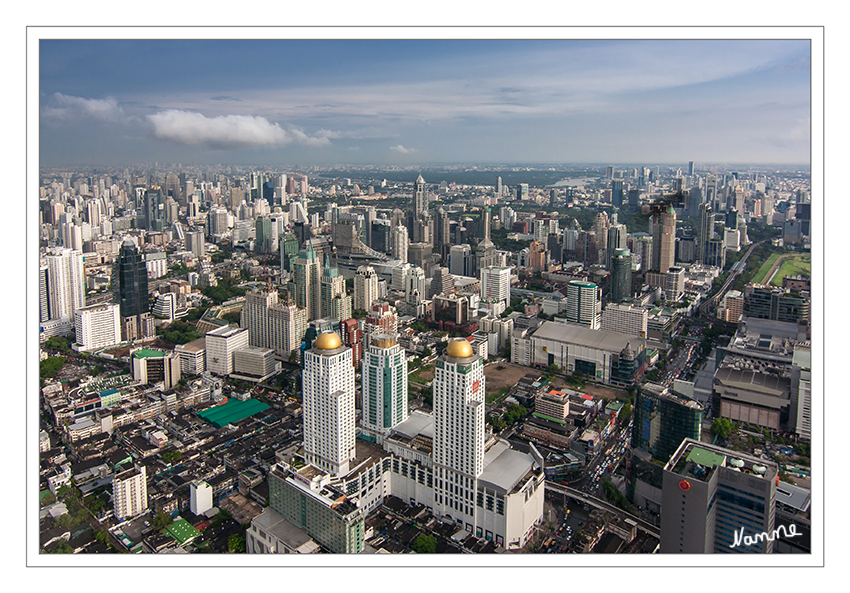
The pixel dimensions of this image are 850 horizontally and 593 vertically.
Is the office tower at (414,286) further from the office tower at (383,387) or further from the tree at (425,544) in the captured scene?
the tree at (425,544)

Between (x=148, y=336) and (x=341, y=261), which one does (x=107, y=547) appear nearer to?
(x=148, y=336)

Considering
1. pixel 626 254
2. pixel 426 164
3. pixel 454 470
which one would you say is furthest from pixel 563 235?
pixel 454 470

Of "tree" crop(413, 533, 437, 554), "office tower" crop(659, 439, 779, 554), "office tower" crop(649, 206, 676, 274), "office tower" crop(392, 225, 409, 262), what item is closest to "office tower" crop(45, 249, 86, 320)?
"office tower" crop(392, 225, 409, 262)

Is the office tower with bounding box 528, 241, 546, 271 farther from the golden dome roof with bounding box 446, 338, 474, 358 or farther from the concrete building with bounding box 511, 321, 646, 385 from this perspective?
the golden dome roof with bounding box 446, 338, 474, 358

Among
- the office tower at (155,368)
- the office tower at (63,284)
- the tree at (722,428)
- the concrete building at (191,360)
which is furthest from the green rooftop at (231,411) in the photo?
the tree at (722,428)

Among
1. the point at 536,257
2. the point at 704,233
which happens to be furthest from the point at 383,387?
the point at 704,233
